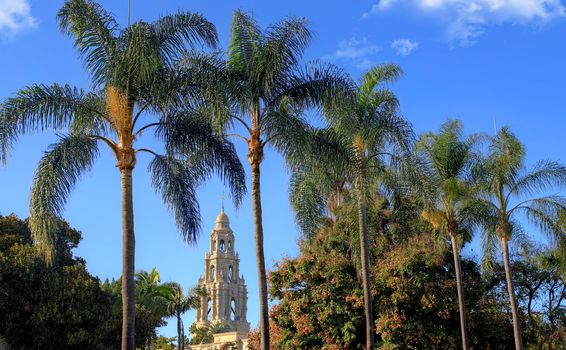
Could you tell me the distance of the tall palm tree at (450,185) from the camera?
79.9 ft

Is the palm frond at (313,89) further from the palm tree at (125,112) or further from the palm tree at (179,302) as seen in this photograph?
the palm tree at (179,302)

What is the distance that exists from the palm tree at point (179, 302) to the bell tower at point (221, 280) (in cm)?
4228

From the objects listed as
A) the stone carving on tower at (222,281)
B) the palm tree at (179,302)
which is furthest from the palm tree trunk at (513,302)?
the stone carving on tower at (222,281)

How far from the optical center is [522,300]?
32.9m

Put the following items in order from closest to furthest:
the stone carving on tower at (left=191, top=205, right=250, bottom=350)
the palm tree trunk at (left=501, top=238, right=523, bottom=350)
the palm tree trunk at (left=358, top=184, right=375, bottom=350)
→ the palm tree trunk at (left=358, top=184, right=375, bottom=350), the palm tree trunk at (left=501, top=238, right=523, bottom=350), the stone carving on tower at (left=191, top=205, right=250, bottom=350)

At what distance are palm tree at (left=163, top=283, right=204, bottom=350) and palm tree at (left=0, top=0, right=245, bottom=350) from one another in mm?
25344

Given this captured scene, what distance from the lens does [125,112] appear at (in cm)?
1573

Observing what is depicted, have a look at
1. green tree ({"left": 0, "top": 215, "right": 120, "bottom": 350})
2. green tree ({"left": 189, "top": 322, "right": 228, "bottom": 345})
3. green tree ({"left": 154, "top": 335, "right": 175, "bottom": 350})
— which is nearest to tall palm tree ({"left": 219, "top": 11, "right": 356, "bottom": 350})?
green tree ({"left": 0, "top": 215, "right": 120, "bottom": 350})

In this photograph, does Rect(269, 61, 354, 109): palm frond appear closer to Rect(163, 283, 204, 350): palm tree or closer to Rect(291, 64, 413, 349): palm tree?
Rect(291, 64, 413, 349): palm tree

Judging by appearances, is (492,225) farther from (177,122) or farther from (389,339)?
(177,122)

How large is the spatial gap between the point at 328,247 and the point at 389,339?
5091 millimetres

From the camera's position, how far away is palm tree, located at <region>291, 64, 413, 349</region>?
1862 centimetres

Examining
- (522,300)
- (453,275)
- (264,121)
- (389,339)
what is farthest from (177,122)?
(522,300)

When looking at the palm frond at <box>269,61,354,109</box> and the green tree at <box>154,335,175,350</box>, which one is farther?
the green tree at <box>154,335,175,350</box>
